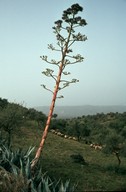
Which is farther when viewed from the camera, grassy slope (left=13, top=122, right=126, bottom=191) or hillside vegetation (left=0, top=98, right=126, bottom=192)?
hillside vegetation (left=0, top=98, right=126, bottom=192)

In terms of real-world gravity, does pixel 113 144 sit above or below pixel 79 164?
above

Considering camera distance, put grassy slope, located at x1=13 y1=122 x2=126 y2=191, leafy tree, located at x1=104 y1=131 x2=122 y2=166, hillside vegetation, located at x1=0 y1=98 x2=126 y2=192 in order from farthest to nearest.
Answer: leafy tree, located at x1=104 y1=131 x2=122 y2=166
hillside vegetation, located at x1=0 y1=98 x2=126 y2=192
grassy slope, located at x1=13 y1=122 x2=126 y2=191

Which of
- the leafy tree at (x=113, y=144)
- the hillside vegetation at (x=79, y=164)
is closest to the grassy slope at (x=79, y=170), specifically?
the hillside vegetation at (x=79, y=164)

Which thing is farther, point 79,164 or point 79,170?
point 79,164

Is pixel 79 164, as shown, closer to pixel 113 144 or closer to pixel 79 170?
pixel 79 170

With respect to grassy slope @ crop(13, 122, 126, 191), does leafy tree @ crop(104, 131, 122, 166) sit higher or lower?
higher

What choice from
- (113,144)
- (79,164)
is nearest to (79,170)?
(79,164)

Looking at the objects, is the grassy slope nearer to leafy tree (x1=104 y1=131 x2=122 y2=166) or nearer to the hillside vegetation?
the hillside vegetation

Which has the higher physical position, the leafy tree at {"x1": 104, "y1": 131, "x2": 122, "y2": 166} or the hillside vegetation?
the leafy tree at {"x1": 104, "y1": 131, "x2": 122, "y2": 166}

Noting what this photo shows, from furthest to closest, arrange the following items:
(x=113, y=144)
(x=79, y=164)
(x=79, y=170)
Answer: (x=113, y=144) < (x=79, y=164) < (x=79, y=170)

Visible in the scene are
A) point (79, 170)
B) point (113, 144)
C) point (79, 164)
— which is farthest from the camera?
point (113, 144)

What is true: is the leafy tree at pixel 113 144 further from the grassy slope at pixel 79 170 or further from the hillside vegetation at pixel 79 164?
the grassy slope at pixel 79 170

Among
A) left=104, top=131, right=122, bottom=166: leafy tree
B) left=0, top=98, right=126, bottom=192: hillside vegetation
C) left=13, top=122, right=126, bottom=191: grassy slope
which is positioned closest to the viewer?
left=13, top=122, right=126, bottom=191: grassy slope

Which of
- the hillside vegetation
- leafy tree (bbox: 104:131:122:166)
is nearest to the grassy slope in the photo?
the hillside vegetation
